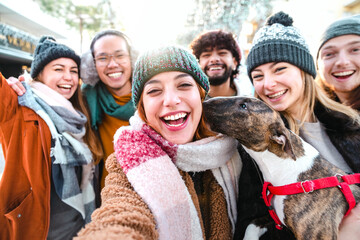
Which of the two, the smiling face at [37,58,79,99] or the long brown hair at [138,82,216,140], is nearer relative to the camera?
the long brown hair at [138,82,216,140]

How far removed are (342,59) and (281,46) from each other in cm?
101

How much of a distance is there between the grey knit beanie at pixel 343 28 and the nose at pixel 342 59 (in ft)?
0.75

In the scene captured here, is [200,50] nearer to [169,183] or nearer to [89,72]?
[89,72]

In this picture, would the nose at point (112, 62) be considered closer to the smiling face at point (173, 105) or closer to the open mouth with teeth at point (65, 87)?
the open mouth with teeth at point (65, 87)

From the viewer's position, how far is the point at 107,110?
108 inches

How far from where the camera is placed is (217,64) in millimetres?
3617

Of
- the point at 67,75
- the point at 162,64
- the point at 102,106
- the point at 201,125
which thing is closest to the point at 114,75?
the point at 102,106

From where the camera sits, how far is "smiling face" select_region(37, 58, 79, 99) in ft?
8.04

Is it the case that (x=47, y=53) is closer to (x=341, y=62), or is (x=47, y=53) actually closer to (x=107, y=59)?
(x=107, y=59)

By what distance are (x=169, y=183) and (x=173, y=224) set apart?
26 centimetres

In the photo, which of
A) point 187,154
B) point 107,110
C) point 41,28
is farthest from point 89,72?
point 41,28

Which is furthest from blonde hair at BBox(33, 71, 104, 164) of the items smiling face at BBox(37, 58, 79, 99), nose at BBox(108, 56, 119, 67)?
nose at BBox(108, 56, 119, 67)

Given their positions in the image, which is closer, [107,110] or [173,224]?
[173,224]

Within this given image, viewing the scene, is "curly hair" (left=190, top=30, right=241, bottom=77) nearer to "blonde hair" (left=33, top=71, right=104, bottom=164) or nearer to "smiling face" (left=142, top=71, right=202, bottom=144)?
"blonde hair" (left=33, top=71, right=104, bottom=164)
